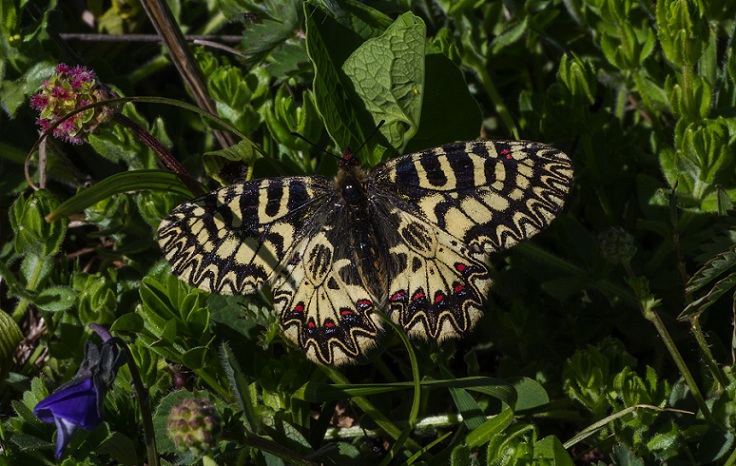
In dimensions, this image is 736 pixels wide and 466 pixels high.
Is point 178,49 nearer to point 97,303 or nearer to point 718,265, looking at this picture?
point 97,303

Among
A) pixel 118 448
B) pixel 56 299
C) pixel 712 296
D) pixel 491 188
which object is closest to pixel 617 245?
pixel 712 296

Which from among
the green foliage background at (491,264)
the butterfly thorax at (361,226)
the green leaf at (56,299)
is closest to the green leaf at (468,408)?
the green foliage background at (491,264)

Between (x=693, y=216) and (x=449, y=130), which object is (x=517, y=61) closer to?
(x=449, y=130)

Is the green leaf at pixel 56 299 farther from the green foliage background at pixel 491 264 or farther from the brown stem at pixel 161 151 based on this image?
the brown stem at pixel 161 151

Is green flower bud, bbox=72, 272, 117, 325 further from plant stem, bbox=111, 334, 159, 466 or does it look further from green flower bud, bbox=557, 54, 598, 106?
green flower bud, bbox=557, 54, 598, 106

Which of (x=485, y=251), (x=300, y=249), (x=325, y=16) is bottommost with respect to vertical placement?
(x=485, y=251)

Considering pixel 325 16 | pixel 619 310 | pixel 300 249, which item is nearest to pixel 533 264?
pixel 619 310
